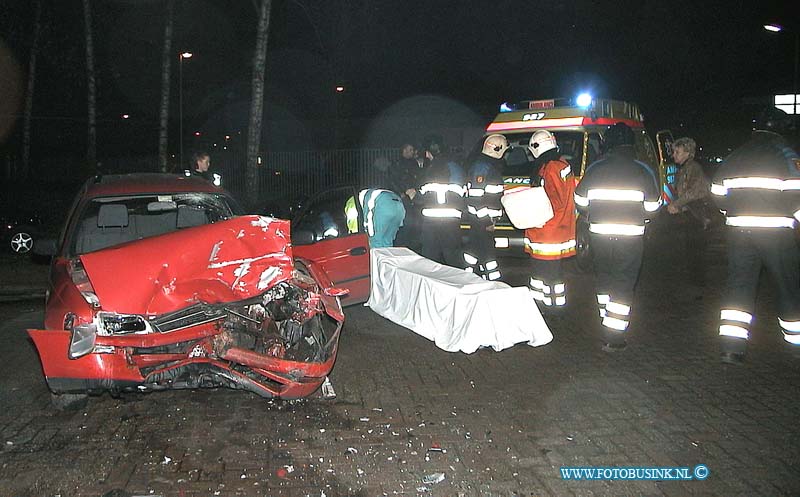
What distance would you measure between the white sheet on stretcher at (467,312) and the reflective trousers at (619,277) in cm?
64

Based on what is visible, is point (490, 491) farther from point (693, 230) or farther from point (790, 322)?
point (693, 230)

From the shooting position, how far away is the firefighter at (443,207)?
346 inches

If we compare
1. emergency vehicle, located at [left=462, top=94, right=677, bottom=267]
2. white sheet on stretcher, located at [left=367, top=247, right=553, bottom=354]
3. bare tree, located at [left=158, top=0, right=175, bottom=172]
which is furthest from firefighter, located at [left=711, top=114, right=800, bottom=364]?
bare tree, located at [left=158, top=0, right=175, bottom=172]

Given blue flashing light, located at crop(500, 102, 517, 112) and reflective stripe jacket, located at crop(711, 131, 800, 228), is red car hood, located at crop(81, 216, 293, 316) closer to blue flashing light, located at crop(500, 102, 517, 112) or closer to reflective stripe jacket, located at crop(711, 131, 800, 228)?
reflective stripe jacket, located at crop(711, 131, 800, 228)

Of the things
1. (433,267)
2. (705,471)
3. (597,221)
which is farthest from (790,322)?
(433,267)

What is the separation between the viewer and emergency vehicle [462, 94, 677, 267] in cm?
1142

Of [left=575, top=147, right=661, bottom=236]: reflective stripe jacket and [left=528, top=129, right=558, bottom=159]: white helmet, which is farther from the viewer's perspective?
[left=528, top=129, right=558, bottom=159]: white helmet

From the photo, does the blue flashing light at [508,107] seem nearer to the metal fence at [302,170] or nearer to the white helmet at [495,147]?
the white helmet at [495,147]

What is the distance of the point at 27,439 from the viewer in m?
4.97

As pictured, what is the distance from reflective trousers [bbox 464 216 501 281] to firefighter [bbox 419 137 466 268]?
0.65ft

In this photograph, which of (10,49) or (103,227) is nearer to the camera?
(103,227)

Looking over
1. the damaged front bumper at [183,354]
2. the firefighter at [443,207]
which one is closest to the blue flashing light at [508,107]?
the firefighter at [443,207]

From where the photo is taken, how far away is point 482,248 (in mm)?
8898

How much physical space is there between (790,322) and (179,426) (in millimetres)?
5440
